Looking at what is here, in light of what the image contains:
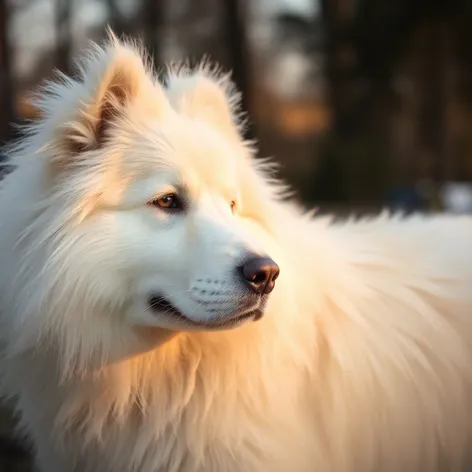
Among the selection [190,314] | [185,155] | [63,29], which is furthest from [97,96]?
[63,29]

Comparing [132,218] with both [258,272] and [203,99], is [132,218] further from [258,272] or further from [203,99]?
[203,99]

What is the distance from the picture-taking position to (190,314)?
8.01ft

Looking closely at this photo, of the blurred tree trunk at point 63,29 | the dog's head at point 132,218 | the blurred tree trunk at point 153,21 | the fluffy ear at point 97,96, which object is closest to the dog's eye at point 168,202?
the dog's head at point 132,218

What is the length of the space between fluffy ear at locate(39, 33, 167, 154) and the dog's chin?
68cm

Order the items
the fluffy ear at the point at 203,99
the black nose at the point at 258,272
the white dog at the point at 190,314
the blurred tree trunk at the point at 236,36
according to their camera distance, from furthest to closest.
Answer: the blurred tree trunk at the point at 236,36
the fluffy ear at the point at 203,99
the white dog at the point at 190,314
the black nose at the point at 258,272

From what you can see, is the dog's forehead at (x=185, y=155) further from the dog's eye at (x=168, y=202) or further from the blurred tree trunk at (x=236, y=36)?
the blurred tree trunk at (x=236, y=36)

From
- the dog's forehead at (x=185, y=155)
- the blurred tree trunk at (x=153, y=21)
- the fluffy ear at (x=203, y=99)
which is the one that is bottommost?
the dog's forehead at (x=185, y=155)

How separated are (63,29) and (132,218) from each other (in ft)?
36.1

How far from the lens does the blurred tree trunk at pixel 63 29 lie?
1249 cm

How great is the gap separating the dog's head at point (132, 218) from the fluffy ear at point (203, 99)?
163 millimetres

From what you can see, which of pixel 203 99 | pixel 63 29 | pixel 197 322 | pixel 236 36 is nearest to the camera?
pixel 197 322

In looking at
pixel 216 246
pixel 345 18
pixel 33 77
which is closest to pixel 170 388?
pixel 216 246

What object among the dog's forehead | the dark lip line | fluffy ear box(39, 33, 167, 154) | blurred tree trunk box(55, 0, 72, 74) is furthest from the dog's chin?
blurred tree trunk box(55, 0, 72, 74)

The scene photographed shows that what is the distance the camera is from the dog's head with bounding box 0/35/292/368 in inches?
96.1
